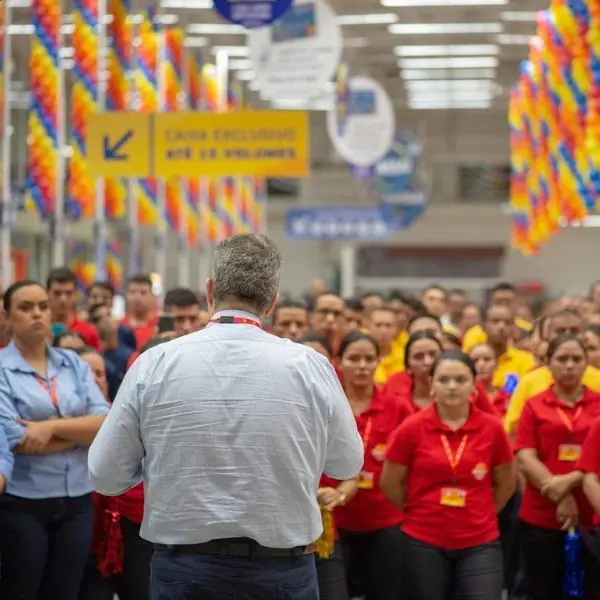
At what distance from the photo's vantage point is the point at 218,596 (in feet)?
11.0

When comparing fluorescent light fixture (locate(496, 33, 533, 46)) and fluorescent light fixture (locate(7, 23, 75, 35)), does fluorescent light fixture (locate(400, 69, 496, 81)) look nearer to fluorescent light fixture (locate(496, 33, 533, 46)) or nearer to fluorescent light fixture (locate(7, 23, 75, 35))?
fluorescent light fixture (locate(496, 33, 533, 46))

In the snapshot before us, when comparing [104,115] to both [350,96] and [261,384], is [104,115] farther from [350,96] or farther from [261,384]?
[261,384]

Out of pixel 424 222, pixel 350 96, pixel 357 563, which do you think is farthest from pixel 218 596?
pixel 424 222

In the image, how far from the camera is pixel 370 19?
22.8m

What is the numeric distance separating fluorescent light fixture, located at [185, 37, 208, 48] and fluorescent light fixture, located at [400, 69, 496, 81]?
572 cm

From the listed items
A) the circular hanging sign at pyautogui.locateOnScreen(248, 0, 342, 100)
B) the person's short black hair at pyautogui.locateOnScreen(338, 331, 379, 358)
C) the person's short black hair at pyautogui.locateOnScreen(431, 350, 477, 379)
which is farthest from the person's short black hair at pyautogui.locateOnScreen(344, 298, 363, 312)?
the person's short black hair at pyautogui.locateOnScreen(431, 350, 477, 379)

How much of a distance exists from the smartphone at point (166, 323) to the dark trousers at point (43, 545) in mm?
2135

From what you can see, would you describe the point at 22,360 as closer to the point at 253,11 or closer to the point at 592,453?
the point at 592,453

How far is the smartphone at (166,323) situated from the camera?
728 centimetres

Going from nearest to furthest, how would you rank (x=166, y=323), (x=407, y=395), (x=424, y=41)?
(x=407, y=395) → (x=166, y=323) → (x=424, y=41)

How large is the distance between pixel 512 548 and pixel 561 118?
6869 mm

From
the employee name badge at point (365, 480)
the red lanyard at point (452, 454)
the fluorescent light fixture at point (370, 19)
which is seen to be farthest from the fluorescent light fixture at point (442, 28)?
the red lanyard at point (452, 454)

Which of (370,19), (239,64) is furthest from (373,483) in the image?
(239,64)

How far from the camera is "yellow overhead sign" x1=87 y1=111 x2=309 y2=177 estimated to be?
11039 mm
